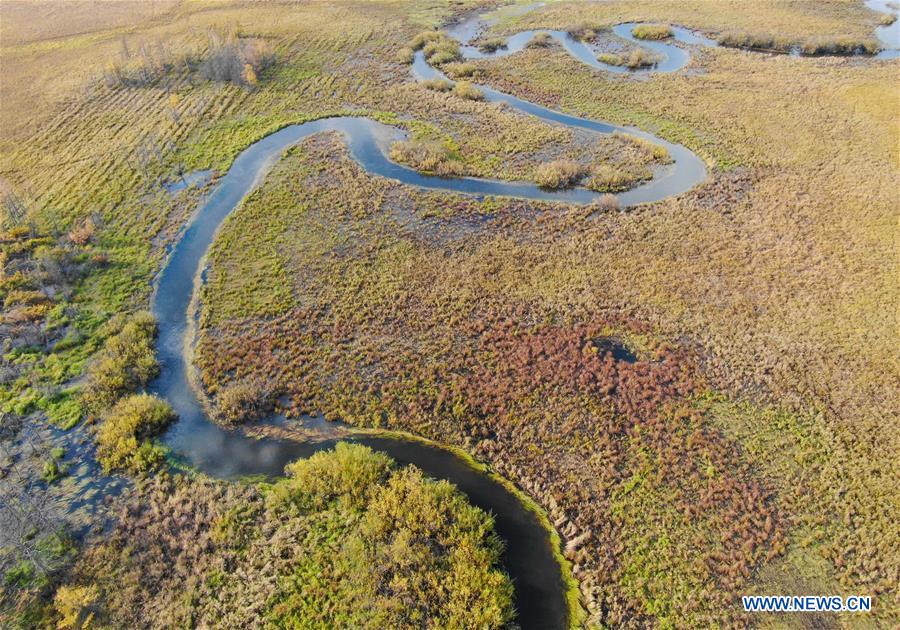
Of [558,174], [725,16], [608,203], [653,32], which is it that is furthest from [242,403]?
[725,16]

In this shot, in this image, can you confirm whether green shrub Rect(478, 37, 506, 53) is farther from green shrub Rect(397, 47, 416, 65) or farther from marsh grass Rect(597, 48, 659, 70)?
marsh grass Rect(597, 48, 659, 70)

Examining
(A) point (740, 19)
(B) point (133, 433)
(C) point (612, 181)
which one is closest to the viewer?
(B) point (133, 433)

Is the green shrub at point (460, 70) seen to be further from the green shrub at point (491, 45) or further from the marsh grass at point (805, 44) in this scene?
the marsh grass at point (805, 44)

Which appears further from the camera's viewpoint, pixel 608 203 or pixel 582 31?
pixel 582 31

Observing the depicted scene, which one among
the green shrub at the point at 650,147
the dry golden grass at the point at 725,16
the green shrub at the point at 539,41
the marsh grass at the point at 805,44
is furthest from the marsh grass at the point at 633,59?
the green shrub at the point at 650,147

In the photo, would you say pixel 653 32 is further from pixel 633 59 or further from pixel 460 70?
pixel 460 70

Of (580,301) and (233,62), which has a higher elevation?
(233,62)
